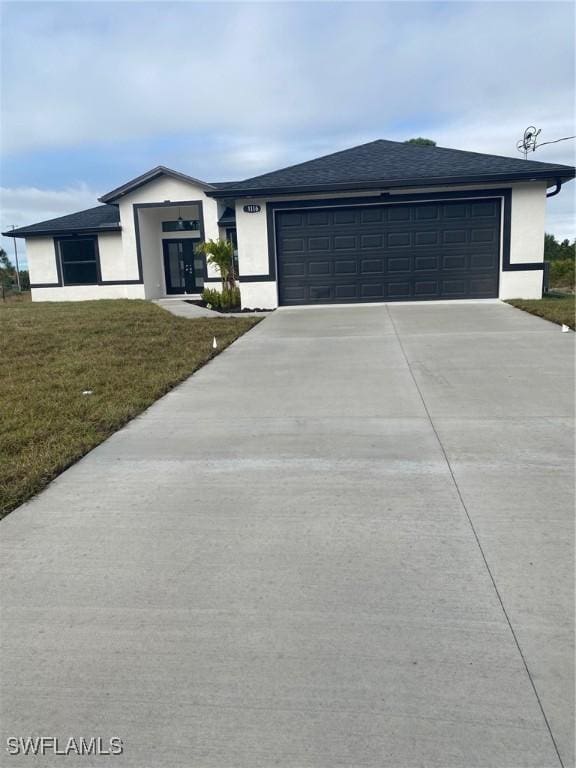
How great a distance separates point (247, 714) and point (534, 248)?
15.9 meters

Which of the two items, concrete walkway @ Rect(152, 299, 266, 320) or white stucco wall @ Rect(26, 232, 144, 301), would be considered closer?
concrete walkway @ Rect(152, 299, 266, 320)

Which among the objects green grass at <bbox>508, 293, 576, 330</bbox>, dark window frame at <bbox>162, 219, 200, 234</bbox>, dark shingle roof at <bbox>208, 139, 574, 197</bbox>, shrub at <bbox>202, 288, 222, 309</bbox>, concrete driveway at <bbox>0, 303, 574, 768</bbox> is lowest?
concrete driveway at <bbox>0, 303, 574, 768</bbox>

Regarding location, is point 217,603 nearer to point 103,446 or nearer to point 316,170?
point 103,446

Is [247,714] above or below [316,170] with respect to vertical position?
below

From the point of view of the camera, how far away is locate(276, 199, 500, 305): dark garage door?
1590cm

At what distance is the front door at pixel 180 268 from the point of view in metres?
24.5

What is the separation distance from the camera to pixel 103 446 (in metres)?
5.08

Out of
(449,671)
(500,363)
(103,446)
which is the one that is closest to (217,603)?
(449,671)

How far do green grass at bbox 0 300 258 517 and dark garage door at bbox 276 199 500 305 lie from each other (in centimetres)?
362

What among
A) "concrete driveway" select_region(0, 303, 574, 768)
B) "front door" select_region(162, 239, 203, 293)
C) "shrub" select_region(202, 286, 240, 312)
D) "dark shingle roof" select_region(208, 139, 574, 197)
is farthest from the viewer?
"front door" select_region(162, 239, 203, 293)

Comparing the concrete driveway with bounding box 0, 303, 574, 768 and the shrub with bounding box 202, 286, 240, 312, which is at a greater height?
the shrub with bounding box 202, 286, 240, 312

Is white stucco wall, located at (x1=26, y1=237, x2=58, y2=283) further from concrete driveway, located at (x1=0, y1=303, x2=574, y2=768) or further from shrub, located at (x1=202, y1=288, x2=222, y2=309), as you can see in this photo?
concrete driveway, located at (x1=0, y1=303, x2=574, y2=768)

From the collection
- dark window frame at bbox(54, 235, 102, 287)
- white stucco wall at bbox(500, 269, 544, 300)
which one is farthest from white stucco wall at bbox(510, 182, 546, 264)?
dark window frame at bbox(54, 235, 102, 287)

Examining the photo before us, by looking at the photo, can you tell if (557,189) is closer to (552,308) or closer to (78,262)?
(552,308)
